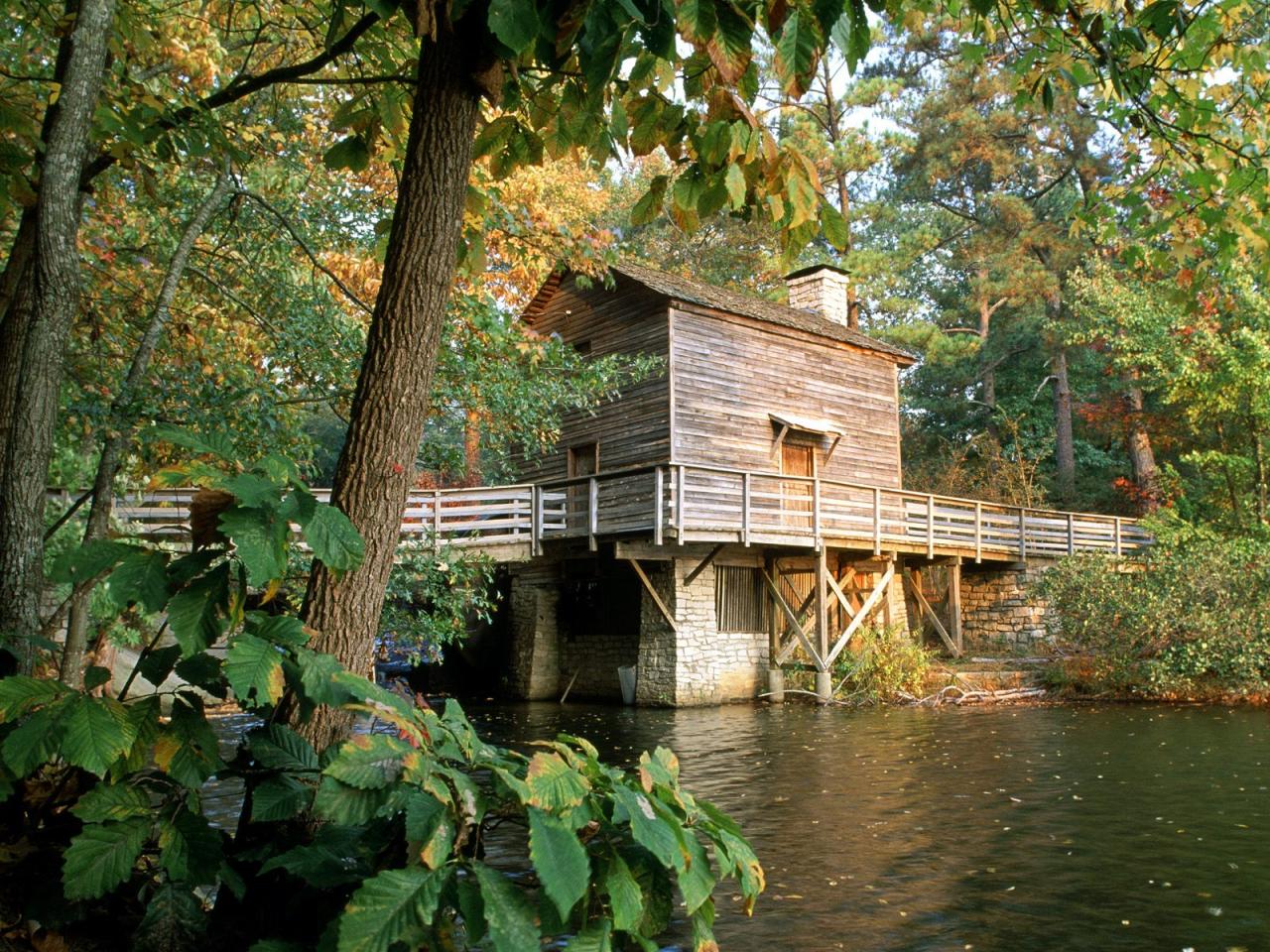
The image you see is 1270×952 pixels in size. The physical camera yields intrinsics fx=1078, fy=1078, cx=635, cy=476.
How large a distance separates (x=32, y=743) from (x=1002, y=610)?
965 inches

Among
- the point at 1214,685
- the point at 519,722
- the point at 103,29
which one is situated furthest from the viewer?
the point at 1214,685

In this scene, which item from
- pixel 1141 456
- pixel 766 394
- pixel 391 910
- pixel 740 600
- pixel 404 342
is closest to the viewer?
pixel 391 910

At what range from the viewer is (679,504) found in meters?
17.3

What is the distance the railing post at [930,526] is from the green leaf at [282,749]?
776 inches

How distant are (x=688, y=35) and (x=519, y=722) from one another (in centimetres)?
1403

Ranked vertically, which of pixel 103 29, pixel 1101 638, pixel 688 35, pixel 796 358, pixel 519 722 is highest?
pixel 796 358

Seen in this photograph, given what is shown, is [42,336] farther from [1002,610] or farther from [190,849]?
[1002,610]

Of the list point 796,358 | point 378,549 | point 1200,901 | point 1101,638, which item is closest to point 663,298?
point 796,358

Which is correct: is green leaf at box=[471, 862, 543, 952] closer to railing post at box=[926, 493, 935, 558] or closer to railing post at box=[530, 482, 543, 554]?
railing post at box=[530, 482, 543, 554]

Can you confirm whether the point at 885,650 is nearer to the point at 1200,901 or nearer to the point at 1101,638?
the point at 1101,638

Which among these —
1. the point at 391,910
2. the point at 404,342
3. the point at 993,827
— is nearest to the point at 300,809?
the point at 391,910

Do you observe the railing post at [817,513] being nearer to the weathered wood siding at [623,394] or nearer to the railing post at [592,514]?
the weathered wood siding at [623,394]

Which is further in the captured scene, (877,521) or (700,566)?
(877,521)

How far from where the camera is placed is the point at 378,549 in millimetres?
3033
